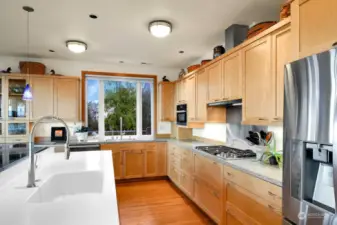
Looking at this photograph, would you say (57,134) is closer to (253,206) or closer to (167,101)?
(167,101)

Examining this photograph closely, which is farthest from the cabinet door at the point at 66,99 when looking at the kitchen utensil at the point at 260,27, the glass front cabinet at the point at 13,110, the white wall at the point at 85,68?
the kitchen utensil at the point at 260,27

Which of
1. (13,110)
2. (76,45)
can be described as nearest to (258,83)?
(76,45)

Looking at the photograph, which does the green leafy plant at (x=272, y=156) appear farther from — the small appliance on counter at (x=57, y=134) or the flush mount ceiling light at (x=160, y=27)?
the small appliance on counter at (x=57, y=134)

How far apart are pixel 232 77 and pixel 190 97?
1.43 metres

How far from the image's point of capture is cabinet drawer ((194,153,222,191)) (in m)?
2.54

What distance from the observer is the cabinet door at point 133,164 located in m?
4.48

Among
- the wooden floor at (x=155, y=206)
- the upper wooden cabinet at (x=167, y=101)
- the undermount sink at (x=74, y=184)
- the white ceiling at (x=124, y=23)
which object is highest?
the white ceiling at (x=124, y=23)

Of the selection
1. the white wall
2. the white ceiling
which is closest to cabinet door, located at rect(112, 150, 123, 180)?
the white wall

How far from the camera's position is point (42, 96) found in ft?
13.9

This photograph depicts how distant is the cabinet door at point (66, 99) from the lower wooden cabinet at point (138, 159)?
3.14 feet

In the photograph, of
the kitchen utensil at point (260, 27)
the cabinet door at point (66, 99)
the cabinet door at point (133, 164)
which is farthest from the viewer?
the cabinet door at point (133, 164)

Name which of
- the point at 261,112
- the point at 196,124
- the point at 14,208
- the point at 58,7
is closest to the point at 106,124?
the point at 196,124

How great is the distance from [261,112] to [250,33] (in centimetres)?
93

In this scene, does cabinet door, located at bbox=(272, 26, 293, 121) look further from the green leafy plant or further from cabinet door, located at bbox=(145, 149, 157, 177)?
cabinet door, located at bbox=(145, 149, 157, 177)
